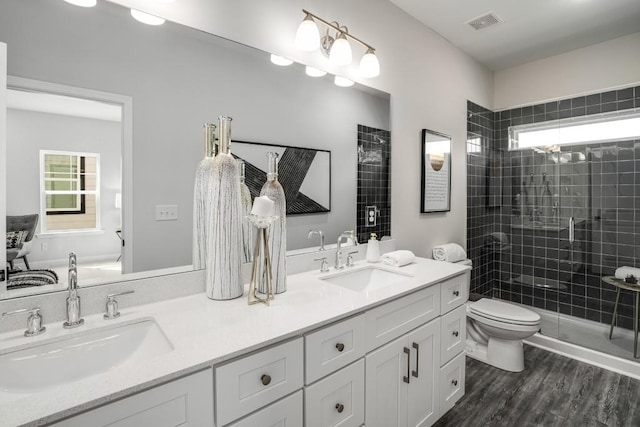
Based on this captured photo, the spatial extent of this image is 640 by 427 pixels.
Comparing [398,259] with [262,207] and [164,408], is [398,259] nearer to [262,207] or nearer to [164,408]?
[262,207]

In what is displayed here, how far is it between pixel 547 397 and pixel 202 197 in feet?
7.80

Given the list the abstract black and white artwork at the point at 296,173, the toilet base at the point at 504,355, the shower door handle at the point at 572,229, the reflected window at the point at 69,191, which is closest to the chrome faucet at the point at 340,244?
the abstract black and white artwork at the point at 296,173

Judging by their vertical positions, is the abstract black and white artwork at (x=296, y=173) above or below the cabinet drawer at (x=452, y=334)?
above

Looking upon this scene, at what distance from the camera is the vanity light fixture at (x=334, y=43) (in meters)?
1.62

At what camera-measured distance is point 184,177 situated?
1303mm

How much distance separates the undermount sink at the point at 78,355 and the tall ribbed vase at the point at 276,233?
0.46m

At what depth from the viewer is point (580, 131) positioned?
111 inches

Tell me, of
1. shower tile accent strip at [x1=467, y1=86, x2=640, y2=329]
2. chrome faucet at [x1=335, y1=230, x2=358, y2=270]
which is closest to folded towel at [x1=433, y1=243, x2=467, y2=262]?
shower tile accent strip at [x1=467, y1=86, x2=640, y2=329]

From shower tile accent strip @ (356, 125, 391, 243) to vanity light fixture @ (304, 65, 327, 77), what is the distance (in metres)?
0.41

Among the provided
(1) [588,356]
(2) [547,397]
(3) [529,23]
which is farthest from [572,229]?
(3) [529,23]

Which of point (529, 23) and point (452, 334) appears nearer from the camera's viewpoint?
point (452, 334)

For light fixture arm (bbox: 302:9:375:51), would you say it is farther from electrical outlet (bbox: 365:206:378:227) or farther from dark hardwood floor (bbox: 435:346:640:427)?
dark hardwood floor (bbox: 435:346:640:427)

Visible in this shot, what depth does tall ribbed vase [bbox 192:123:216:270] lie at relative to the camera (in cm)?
129

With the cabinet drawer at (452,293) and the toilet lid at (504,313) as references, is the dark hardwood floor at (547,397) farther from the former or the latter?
the cabinet drawer at (452,293)
